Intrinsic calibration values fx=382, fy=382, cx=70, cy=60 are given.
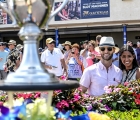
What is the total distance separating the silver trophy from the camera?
1.88 meters

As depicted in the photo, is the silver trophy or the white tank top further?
the white tank top

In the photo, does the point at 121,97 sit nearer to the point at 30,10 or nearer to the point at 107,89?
the point at 107,89

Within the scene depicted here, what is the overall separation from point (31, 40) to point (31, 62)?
115mm

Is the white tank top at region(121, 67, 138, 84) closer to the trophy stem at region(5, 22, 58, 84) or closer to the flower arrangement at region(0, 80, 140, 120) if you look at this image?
the flower arrangement at region(0, 80, 140, 120)

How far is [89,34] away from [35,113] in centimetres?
2515

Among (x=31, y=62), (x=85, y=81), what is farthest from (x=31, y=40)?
(x=85, y=81)

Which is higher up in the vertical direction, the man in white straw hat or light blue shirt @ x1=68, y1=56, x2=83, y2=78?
the man in white straw hat

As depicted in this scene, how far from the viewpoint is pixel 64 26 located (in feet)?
85.1

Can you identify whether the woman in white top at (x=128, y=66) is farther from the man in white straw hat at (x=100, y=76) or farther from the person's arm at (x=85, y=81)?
the person's arm at (x=85, y=81)

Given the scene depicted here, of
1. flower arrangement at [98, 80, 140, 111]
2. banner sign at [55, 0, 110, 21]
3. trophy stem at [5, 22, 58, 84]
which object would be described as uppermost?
banner sign at [55, 0, 110, 21]

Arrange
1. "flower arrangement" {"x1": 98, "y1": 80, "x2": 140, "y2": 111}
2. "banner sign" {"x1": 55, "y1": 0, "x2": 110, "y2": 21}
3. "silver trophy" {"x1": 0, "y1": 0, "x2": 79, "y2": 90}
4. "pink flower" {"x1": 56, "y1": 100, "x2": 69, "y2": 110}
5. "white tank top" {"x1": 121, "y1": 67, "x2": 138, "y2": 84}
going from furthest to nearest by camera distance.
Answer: "banner sign" {"x1": 55, "y1": 0, "x2": 110, "y2": 21} → "white tank top" {"x1": 121, "y1": 67, "x2": 138, "y2": 84} → "flower arrangement" {"x1": 98, "y1": 80, "x2": 140, "y2": 111} → "pink flower" {"x1": 56, "y1": 100, "x2": 69, "y2": 110} → "silver trophy" {"x1": 0, "y1": 0, "x2": 79, "y2": 90}

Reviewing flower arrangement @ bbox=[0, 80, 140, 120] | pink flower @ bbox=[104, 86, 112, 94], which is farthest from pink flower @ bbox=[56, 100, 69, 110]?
pink flower @ bbox=[104, 86, 112, 94]

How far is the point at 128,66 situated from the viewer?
5223mm

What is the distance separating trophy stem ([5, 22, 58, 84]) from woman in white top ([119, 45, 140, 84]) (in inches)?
130
